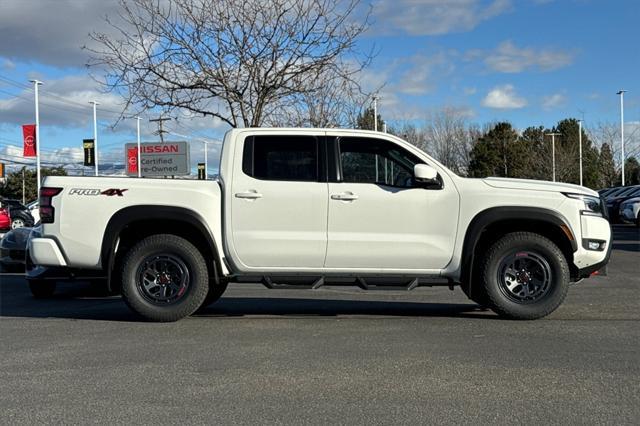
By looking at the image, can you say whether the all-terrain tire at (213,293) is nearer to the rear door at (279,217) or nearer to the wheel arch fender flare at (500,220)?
the rear door at (279,217)

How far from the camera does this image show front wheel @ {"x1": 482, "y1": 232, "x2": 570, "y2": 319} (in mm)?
7324

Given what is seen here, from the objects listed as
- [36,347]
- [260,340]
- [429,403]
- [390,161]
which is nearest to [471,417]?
[429,403]

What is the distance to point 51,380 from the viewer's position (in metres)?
5.33

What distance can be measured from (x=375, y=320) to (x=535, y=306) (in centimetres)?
181

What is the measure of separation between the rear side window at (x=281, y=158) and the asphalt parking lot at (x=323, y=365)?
1.71 m

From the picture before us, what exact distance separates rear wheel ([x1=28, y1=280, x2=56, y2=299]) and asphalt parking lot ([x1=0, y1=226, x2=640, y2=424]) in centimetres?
96

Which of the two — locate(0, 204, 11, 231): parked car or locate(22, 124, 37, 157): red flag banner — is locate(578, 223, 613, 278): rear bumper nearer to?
locate(0, 204, 11, 231): parked car

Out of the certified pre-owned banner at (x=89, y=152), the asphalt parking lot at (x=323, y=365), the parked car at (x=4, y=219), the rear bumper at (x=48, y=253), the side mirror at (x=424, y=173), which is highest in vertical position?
the certified pre-owned banner at (x=89, y=152)

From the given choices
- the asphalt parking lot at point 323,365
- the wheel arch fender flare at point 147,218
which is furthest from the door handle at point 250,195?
the asphalt parking lot at point 323,365

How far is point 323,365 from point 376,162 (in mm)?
2777

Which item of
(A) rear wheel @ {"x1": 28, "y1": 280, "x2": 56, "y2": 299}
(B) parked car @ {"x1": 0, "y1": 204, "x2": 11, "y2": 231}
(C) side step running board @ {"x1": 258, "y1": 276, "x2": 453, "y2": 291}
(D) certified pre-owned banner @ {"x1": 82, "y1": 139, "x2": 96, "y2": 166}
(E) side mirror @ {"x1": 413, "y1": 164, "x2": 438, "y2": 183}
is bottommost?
(A) rear wheel @ {"x1": 28, "y1": 280, "x2": 56, "y2": 299}

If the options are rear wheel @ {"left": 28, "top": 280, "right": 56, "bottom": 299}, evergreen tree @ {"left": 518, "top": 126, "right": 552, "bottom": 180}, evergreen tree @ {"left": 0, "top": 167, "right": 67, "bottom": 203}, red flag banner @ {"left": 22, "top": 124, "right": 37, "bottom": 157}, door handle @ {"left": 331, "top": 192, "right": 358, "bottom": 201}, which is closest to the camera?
door handle @ {"left": 331, "top": 192, "right": 358, "bottom": 201}

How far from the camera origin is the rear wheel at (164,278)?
7.40 m

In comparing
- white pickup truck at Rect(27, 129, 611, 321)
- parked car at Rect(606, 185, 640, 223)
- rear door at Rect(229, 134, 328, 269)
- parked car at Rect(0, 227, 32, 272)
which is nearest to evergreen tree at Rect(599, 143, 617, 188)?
parked car at Rect(606, 185, 640, 223)
